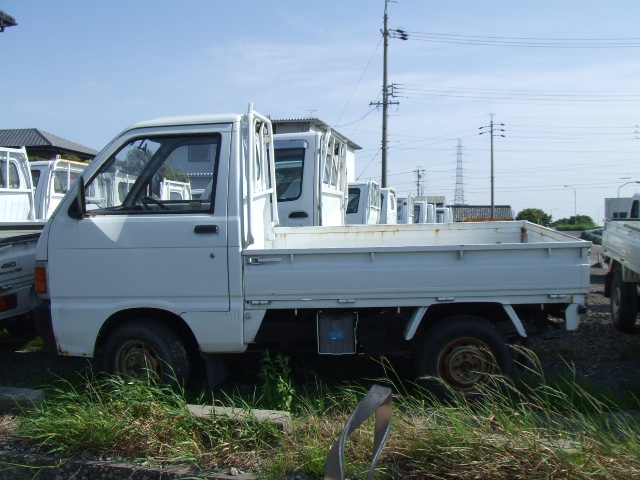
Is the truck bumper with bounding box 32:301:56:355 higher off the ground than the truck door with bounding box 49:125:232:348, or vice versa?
the truck door with bounding box 49:125:232:348

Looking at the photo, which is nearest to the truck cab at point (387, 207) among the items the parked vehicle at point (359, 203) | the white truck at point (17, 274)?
the parked vehicle at point (359, 203)

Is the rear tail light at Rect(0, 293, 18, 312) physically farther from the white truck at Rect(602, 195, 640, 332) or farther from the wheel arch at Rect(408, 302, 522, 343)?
the white truck at Rect(602, 195, 640, 332)

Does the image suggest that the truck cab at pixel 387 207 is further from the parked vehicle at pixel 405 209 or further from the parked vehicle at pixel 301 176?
the parked vehicle at pixel 301 176

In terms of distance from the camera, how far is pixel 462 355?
4695 mm

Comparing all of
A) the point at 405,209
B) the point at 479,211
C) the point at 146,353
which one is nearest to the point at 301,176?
the point at 146,353

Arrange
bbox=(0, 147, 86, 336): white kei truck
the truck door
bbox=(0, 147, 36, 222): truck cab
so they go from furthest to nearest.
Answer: bbox=(0, 147, 36, 222): truck cab
bbox=(0, 147, 86, 336): white kei truck
the truck door

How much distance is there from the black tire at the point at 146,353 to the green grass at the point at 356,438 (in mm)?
208

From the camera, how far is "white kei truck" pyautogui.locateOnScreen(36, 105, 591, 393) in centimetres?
457

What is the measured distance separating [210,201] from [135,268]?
79 centimetres

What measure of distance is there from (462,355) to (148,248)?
2623 millimetres

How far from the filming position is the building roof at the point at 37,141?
30.0 m

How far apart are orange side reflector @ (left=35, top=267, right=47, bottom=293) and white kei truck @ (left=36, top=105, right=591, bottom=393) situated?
0.01 m

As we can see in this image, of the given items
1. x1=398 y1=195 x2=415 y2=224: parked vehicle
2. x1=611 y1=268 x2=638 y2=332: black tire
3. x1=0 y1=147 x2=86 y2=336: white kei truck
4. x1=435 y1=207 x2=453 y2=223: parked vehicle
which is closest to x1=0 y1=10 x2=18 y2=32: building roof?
x1=0 y1=147 x2=86 y2=336: white kei truck

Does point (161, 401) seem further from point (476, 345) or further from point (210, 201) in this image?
point (476, 345)
